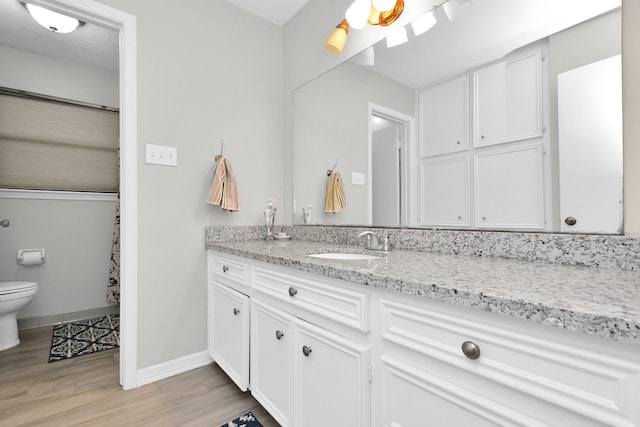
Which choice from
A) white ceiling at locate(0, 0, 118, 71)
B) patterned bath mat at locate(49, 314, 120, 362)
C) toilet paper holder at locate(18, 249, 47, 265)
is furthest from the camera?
toilet paper holder at locate(18, 249, 47, 265)

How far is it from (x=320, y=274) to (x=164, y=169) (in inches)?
50.4

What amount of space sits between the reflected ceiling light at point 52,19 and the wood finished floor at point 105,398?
2201mm

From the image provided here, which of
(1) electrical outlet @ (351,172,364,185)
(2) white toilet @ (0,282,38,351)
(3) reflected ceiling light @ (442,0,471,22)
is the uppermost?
(3) reflected ceiling light @ (442,0,471,22)

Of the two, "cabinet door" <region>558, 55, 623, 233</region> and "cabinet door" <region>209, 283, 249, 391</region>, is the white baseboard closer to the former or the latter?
"cabinet door" <region>209, 283, 249, 391</region>

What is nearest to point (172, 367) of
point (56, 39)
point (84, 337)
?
point (84, 337)

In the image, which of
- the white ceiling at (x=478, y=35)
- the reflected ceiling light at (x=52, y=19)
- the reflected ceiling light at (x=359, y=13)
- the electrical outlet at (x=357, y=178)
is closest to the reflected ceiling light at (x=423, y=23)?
the white ceiling at (x=478, y=35)

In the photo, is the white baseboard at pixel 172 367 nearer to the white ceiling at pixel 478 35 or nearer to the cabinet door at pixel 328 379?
the cabinet door at pixel 328 379

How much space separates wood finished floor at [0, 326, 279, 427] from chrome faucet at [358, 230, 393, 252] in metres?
0.90

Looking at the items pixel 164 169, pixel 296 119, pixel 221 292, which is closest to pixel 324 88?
pixel 296 119

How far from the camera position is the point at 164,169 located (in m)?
1.78

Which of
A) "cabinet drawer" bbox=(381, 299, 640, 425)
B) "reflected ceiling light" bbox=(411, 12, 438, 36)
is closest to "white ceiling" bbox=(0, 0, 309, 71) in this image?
"reflected ceiling light" bbox=(411, 12, 438, 36)

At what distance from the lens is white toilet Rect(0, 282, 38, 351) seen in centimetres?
214

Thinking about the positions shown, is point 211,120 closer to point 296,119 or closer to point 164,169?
point 164,169

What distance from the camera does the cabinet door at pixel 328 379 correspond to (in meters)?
0.88
